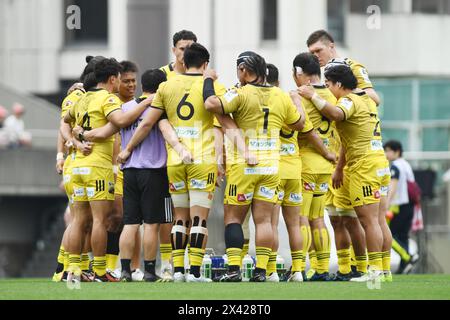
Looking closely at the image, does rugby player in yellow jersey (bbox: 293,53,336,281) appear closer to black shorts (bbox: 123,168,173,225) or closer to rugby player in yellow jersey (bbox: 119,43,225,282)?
rugby player in yellow jersey (bbox: 119,43,225,282)

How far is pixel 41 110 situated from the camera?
115 feet

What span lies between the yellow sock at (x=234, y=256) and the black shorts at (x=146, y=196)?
3.02 ft

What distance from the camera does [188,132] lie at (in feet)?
50.2

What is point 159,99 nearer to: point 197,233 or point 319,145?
point 197,233

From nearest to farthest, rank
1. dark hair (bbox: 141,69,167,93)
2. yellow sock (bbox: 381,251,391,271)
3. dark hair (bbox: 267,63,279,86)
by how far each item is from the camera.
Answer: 1. dark hair (bbox: 141,69,167,93)
2. yellow sock (bbox: 381,251,391,271)
3. dark hair (bbox: 267,63,279,86)

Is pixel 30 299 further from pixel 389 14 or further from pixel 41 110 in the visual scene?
pixel 389 14

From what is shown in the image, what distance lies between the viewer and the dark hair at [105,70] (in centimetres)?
1597

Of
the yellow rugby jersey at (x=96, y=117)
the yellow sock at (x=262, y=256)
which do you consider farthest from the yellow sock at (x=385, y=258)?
the yellow rugby jersey at (x=96, y=117)

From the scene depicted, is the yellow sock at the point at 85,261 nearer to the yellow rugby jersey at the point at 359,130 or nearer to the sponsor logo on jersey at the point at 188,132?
the sponsor logo on jersey at the point at 188,132

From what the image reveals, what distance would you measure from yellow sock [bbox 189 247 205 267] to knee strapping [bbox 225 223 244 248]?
0.30 meters

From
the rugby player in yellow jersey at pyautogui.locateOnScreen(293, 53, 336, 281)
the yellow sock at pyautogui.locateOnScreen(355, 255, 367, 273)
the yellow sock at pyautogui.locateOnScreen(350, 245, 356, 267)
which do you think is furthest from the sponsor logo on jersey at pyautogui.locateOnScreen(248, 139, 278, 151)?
the yellow sock at pyautogui.locateOnScreen(350, 245, 356, 267)

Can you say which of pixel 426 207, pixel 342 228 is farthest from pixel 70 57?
pixel 342 228

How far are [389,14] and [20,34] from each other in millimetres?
10282

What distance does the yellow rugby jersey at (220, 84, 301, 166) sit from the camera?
15164 millimetres
